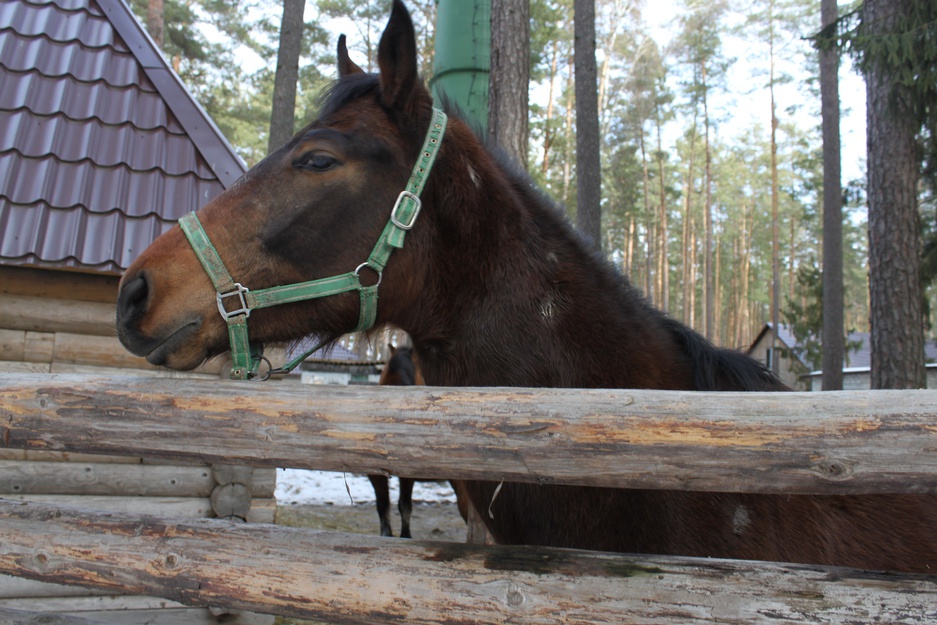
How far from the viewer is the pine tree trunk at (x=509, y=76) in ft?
15.7

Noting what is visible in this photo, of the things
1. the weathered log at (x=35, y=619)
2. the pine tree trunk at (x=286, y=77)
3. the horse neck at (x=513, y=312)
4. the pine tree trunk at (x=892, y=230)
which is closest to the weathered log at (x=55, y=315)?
the weathered log at (x=35, y=619)

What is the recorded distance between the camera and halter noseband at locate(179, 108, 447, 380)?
1.94 metres

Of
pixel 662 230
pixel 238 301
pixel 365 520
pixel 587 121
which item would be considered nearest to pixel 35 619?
pixel 238 301

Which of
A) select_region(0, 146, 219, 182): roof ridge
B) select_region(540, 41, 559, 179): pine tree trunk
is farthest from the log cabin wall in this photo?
select_region(540, 41, 559, 179): pine tree trunk

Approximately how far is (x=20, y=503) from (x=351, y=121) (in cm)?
178

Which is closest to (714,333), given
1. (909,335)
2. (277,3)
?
(277,3)

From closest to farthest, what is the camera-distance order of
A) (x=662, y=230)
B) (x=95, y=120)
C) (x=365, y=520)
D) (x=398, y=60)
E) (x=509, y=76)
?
(x=398, y=60)
(x=509, y=76)
(x=95, y=120)
(x=365, y=520)
(x=662, y=230)

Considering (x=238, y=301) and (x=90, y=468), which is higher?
(x=238, y=301)

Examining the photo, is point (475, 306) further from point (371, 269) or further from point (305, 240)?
point (305, 240)

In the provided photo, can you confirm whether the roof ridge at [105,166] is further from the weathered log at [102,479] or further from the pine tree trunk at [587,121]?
the pine tree trunk at [587,121]

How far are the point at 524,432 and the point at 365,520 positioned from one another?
806 centimetres

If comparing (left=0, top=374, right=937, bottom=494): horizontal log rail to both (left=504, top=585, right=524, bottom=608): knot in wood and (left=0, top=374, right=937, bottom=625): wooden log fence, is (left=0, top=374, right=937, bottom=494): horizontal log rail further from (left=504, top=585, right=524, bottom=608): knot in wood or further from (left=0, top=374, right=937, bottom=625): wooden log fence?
(left=504, top=585, right=524, bottom=608): knot in wood

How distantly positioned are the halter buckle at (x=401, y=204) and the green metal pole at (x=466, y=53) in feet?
Result: 10.4

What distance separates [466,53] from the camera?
504cm
